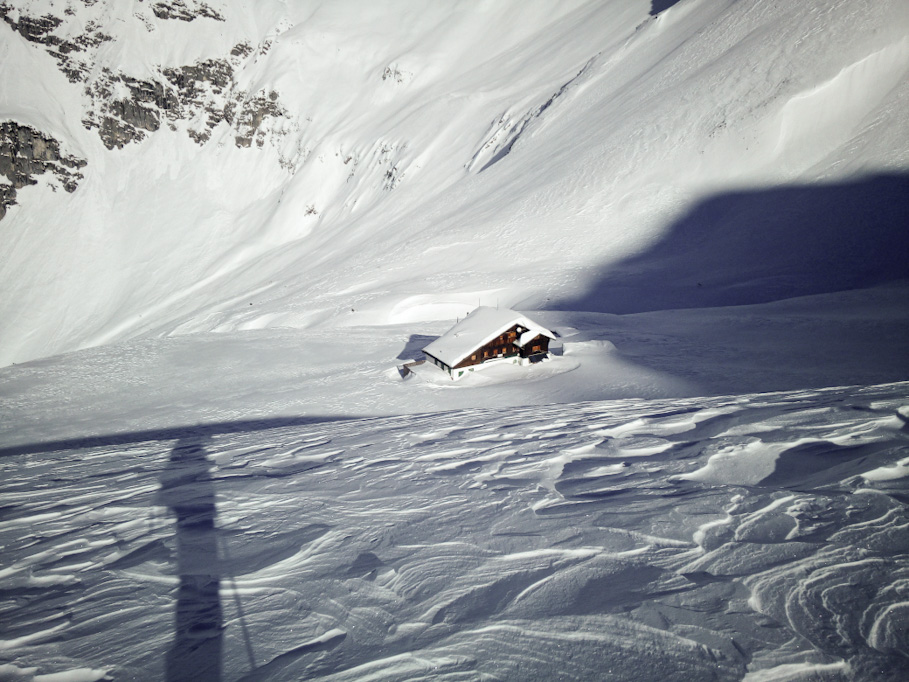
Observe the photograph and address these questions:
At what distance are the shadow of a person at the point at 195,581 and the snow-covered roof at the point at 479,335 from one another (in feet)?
34.5

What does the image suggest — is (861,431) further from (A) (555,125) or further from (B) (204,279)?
(B) (204,279)

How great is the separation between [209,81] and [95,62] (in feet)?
50.5

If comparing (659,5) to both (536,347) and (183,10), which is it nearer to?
(536,347)

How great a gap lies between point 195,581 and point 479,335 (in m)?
13.7

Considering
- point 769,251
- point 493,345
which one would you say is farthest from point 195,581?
point 769,251

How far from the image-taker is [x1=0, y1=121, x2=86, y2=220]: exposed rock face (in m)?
62.0

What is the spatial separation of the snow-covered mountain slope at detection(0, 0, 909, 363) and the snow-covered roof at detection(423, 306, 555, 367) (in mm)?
9127

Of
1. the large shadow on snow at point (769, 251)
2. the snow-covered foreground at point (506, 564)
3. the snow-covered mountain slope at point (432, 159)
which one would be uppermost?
the snow-covered mountain slope at point (432, 159)

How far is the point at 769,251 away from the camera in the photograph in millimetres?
25859

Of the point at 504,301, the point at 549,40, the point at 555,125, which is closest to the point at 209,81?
the point at 549,40

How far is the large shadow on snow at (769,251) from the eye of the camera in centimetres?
2303

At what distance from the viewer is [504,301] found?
2712cm

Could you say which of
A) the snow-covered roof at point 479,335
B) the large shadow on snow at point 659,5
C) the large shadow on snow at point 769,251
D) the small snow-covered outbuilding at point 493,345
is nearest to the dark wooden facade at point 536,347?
the small snow-covered outbuilding at point 493,345

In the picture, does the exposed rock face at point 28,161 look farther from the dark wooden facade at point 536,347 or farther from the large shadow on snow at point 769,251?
the dark wooden facade at point 536,347
